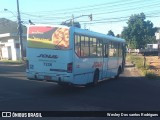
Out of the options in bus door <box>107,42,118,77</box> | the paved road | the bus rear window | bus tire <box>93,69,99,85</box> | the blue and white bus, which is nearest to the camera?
the paved road

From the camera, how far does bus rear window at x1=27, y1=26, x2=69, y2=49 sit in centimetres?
1744

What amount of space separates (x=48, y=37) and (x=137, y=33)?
94546 millimetres

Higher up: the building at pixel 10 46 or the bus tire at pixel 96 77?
the building at pixel 10 46

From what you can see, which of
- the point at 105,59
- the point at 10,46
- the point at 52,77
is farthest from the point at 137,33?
the point at 52,77

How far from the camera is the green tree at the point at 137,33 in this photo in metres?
110

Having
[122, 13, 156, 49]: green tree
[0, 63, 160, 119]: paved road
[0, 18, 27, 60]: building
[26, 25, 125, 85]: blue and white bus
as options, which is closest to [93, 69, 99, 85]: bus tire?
[26, 25, 125, 85]: blue and white bus

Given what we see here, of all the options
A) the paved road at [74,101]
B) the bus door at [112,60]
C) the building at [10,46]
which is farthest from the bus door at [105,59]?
the building at [10,46]

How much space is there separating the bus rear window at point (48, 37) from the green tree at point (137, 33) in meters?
92.3

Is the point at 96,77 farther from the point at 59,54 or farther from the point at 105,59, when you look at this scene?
the point at 59,54

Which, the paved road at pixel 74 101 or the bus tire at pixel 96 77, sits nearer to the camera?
the paved road at pixel 74 101

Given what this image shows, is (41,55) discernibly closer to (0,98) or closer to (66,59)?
(66,59)

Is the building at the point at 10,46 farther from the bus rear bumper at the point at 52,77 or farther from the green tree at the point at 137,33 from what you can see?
the green tree at the point at 137,33

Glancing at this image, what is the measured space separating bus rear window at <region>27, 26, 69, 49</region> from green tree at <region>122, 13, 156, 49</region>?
303 feet

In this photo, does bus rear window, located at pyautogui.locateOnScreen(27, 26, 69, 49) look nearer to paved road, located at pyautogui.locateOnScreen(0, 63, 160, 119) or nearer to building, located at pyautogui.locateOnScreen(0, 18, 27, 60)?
paved road, located at pyautogui.locateOnScreen(0, 63, 160, 119)
